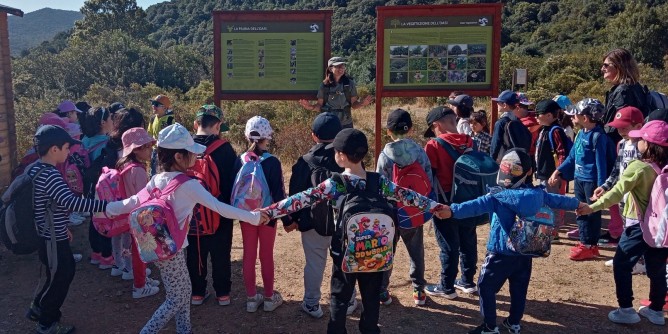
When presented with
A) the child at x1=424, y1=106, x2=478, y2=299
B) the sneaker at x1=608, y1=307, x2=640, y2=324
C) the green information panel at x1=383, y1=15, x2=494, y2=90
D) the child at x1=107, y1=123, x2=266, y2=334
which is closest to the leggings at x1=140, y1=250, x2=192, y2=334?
the child at x1=107, y1=123, x2=266, y2=334

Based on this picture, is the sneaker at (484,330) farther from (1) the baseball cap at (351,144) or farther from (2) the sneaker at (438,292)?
(1) the baseball cap at (351,144)

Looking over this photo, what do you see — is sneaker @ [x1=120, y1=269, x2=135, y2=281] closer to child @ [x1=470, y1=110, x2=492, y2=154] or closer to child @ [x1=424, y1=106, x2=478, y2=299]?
child @ [x1=424, y1=106, x2=478, y2=299]

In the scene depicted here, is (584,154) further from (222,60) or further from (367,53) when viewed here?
(367,53)

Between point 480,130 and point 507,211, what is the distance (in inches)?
121

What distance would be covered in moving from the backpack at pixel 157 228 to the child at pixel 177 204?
0.23ft

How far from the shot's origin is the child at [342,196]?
3.58 metres

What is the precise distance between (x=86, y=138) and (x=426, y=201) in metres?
4.15

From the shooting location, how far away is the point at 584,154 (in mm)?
5629

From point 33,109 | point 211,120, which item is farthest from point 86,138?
point 33,109

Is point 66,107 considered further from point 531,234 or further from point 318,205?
point 531,234

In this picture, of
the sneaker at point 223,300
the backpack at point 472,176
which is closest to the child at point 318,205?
the sneaker at point 223,300

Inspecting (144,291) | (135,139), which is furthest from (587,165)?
(144,291)

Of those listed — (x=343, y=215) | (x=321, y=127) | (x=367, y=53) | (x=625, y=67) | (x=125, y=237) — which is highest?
(x=367, y=53)

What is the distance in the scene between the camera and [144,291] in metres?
5.04
